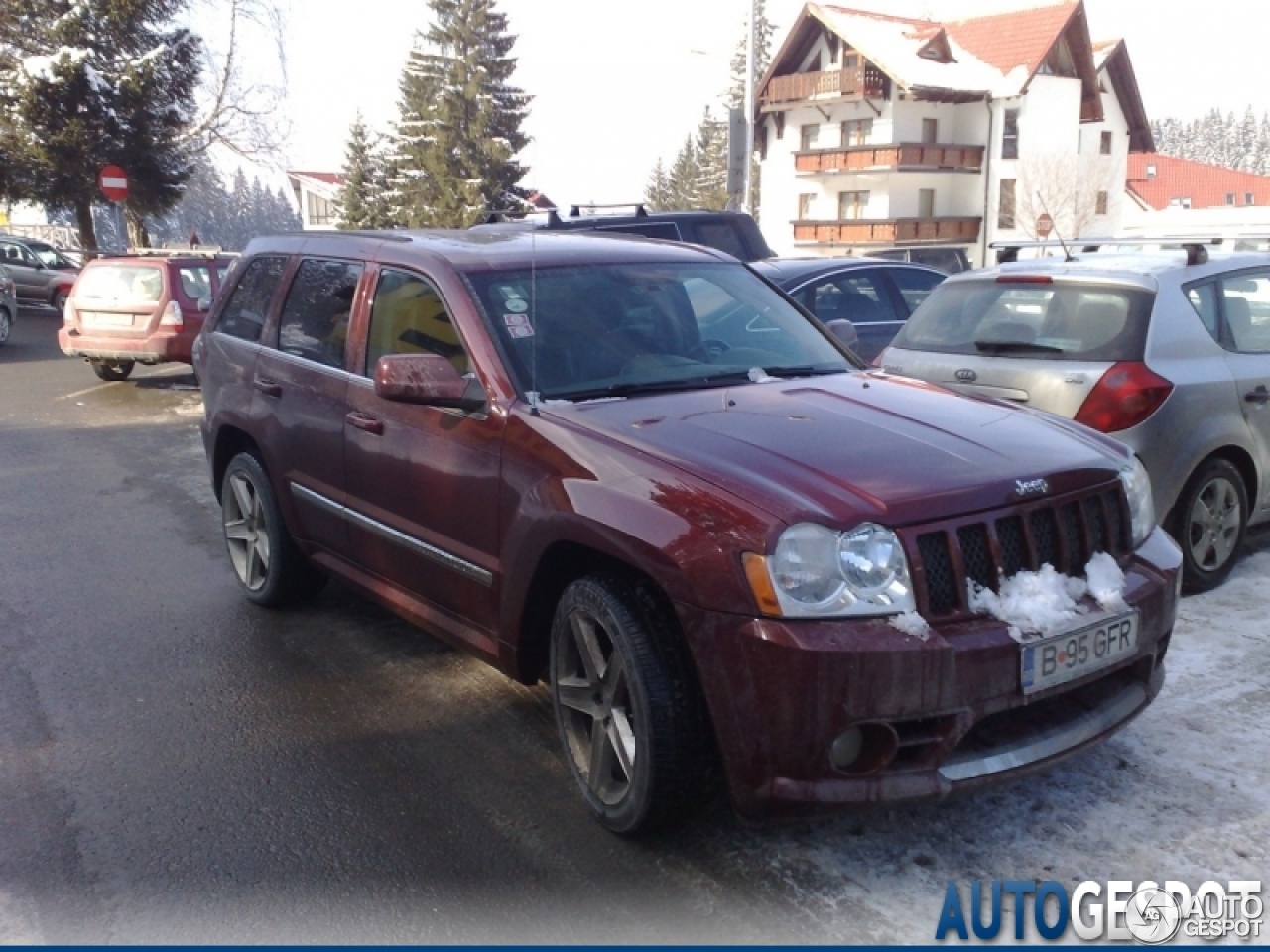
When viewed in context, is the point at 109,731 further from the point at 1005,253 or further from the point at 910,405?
the point at 1005,253

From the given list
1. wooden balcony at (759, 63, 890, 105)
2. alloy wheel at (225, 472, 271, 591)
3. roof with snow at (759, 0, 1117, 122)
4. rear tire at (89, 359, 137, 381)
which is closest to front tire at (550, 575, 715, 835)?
alloy wheel at (225, 472, 271, 591)

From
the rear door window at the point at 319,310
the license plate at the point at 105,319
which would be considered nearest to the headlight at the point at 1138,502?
the rear door window at the point at 319,310

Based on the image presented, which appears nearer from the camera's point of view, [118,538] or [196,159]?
[118,538]

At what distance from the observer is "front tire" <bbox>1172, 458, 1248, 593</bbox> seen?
5816 millimetres

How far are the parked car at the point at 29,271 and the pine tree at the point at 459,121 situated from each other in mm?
21734

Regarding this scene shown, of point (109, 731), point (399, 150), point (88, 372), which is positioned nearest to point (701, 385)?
point (109, 731)

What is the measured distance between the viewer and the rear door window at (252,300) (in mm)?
5914

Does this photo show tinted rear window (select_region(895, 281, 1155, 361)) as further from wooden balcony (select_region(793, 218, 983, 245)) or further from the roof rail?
wooden balcony (select_region(793, 218, 983, 245))

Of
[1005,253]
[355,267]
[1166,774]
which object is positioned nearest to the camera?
[1166,774]

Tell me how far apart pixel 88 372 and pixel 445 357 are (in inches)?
574

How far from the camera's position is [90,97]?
29906 millimetres

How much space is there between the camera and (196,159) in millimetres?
37781

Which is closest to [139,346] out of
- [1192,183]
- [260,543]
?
[260,543]

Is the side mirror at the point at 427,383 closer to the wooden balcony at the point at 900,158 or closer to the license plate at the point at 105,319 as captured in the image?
the license plate at the point at 105,319
